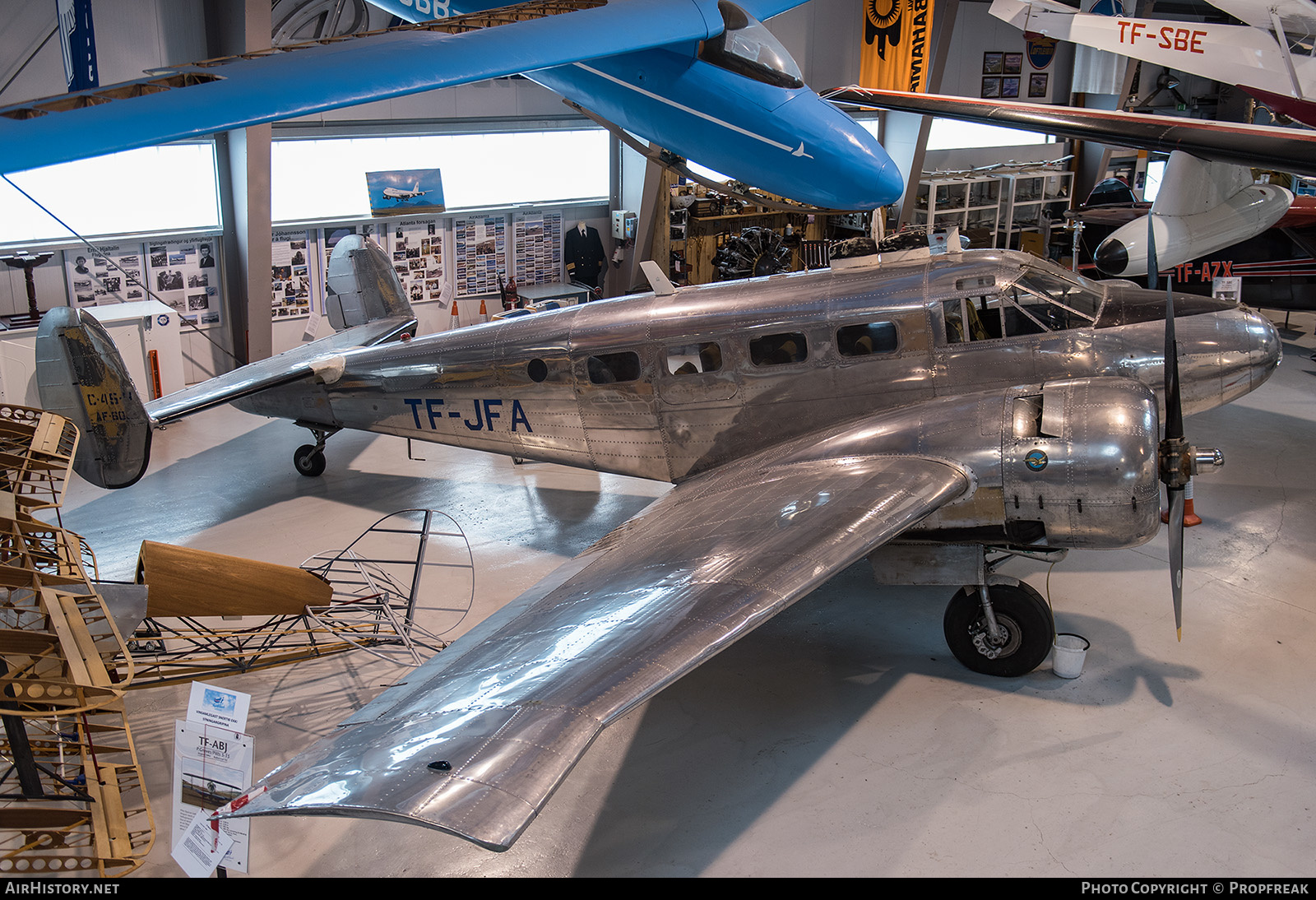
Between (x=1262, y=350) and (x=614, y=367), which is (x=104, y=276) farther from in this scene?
(x=1262, y=350)

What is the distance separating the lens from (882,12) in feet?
53.7

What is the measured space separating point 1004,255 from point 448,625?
5764mm

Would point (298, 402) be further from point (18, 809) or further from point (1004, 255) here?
point (1004, 255)

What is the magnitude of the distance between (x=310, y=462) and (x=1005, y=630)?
323 inches

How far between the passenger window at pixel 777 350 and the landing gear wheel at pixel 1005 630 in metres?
2.45

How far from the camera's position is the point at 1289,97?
13.9 metres

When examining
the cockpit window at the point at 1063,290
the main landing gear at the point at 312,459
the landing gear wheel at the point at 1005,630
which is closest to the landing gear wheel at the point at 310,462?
the main landing gear at the point at 312,459

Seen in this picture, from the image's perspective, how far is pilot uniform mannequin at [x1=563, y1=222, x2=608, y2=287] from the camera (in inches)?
713

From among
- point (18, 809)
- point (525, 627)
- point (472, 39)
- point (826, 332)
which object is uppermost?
point (472, 39)

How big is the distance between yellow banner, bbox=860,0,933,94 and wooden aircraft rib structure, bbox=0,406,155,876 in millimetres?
15197

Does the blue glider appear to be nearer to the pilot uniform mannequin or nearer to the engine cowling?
the engine cowling

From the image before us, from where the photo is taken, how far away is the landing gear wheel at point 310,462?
1125cm
